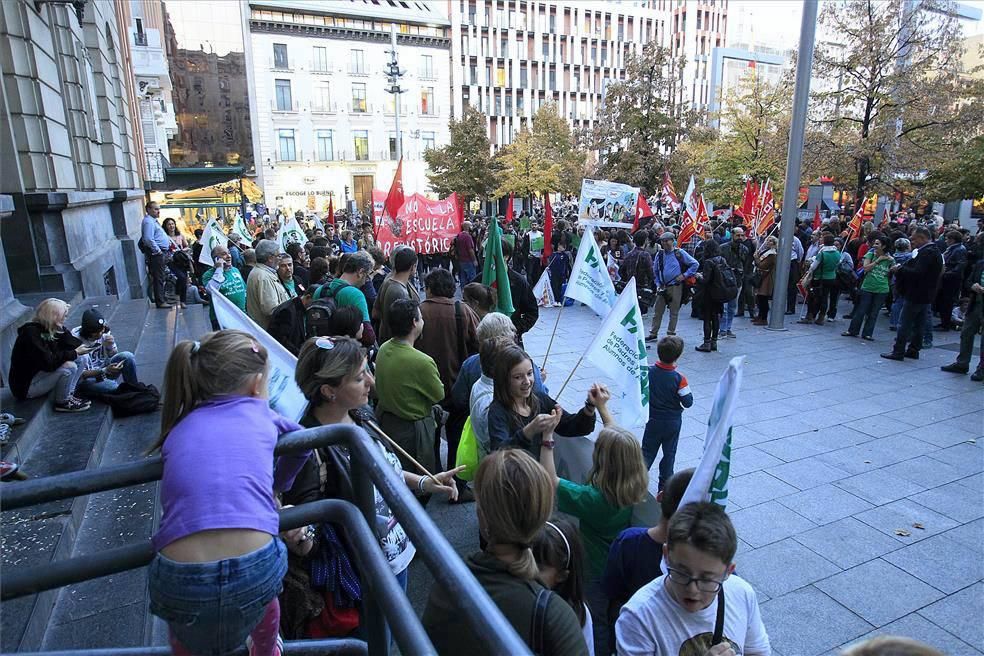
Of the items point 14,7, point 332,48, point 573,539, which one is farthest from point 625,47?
point 573,539

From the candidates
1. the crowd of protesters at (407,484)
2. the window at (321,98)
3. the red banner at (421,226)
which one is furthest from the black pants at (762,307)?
the window at (321,98)

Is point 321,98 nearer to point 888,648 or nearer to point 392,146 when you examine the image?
point 392,146

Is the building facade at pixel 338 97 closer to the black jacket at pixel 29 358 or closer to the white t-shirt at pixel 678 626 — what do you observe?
the black jacket at pixel 29 358

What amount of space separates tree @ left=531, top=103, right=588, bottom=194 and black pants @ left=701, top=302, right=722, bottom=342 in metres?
36.0

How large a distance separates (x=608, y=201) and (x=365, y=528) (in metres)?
12.9

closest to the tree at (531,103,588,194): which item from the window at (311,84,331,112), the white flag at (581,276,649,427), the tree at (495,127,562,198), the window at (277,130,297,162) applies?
the tree at (495,127,562,198)

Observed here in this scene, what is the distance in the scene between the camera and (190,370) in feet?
6.20

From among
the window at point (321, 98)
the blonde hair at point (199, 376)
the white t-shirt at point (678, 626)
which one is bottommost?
the white t-shirt at point (678, 626)

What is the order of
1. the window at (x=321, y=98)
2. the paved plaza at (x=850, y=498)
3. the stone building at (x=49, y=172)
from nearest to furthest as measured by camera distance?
1. the paved plaza at (x=850, y=498)
2. the stone building at (x=49, y=172)
3. the window at (x=321, y=98)

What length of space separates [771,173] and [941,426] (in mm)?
25108

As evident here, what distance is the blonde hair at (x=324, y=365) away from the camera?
258 centimetres

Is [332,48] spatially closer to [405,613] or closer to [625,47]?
[625,47]

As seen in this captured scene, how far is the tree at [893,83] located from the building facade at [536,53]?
162 ft

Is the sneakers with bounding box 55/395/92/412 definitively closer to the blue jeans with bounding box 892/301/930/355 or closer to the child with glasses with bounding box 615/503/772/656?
the child with glasses with bounding box 615/503/772/656
